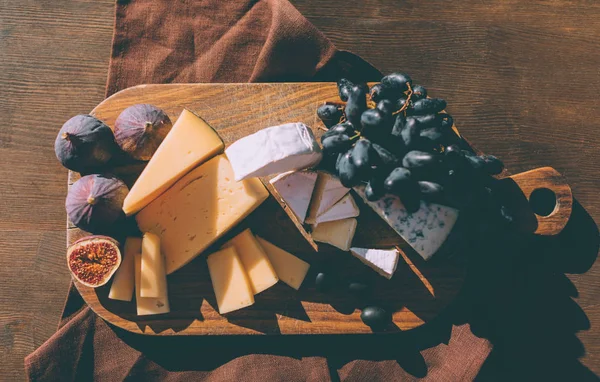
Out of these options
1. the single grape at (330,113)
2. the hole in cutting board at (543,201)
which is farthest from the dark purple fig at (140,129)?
the hole in cutting board at (543,201)

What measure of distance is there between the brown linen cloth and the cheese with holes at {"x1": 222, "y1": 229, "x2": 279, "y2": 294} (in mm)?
305

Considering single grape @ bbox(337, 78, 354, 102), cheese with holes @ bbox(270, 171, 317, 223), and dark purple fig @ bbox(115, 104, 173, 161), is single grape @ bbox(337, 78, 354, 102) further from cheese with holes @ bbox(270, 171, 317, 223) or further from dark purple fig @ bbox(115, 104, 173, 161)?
dark purple fig @ bbox(115, 104, 173, 161)

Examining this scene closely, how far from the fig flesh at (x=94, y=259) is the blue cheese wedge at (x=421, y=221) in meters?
0.95

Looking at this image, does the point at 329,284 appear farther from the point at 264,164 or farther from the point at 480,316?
the point at 480,316

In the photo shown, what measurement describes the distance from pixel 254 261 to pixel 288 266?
136 millimetres

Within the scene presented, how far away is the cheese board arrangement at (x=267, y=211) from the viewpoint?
57.8 inches

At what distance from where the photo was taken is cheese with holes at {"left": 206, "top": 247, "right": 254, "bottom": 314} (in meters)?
1.59

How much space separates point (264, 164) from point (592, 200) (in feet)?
4.93

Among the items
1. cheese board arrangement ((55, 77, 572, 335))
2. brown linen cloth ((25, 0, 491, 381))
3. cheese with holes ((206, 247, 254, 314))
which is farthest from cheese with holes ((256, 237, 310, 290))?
brown linen cloth ((25, 0, 491, 381))

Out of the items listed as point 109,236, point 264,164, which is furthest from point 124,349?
point 264,164

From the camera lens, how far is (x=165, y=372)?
1727mm

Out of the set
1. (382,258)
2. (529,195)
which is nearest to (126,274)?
(382,258)

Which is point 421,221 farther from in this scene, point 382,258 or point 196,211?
point 196,211

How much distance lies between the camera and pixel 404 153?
140 cm
